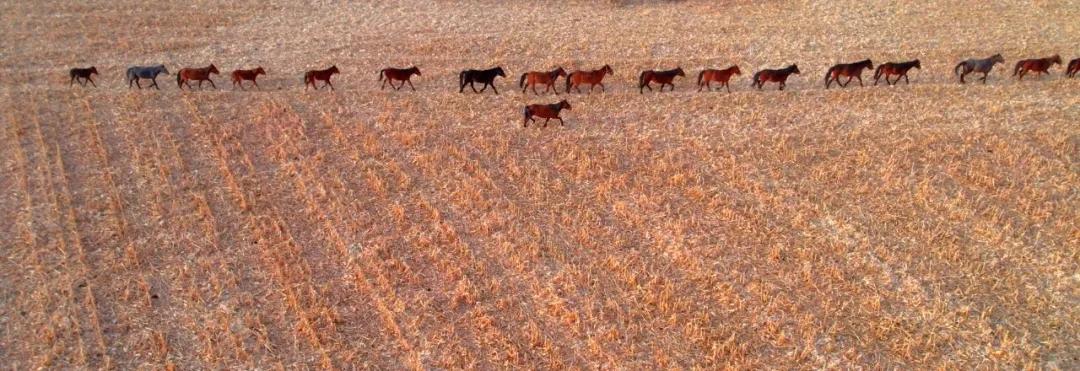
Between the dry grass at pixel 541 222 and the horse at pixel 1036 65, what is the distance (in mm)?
390

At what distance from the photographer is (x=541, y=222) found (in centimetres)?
1358

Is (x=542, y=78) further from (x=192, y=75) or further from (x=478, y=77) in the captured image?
(x=192, y=75)

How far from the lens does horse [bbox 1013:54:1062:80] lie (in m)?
20.5

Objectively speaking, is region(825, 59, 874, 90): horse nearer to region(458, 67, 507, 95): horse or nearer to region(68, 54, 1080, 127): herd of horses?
region(68, 54, 1080, 127): herd of horses

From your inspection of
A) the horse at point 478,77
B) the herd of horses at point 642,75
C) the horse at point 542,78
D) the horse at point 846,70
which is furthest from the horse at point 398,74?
the horse at point 846,70

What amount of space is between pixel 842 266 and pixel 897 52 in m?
14.4

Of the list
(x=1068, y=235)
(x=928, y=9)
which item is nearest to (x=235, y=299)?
(x=1068, y=235)

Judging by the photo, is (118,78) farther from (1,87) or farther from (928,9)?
(928,9)

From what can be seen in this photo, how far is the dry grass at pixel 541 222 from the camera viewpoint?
1037 centimetres

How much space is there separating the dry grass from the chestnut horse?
1.74ft

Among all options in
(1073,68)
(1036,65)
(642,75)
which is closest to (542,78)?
(642,75)

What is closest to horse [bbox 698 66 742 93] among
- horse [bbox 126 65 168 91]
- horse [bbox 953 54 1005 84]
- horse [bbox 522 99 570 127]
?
horse [bbox 522 99 570 127]

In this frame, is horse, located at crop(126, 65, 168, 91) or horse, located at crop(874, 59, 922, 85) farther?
horse, located at crop(126, 65, 168, 91)

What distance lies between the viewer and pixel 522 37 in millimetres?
26516
